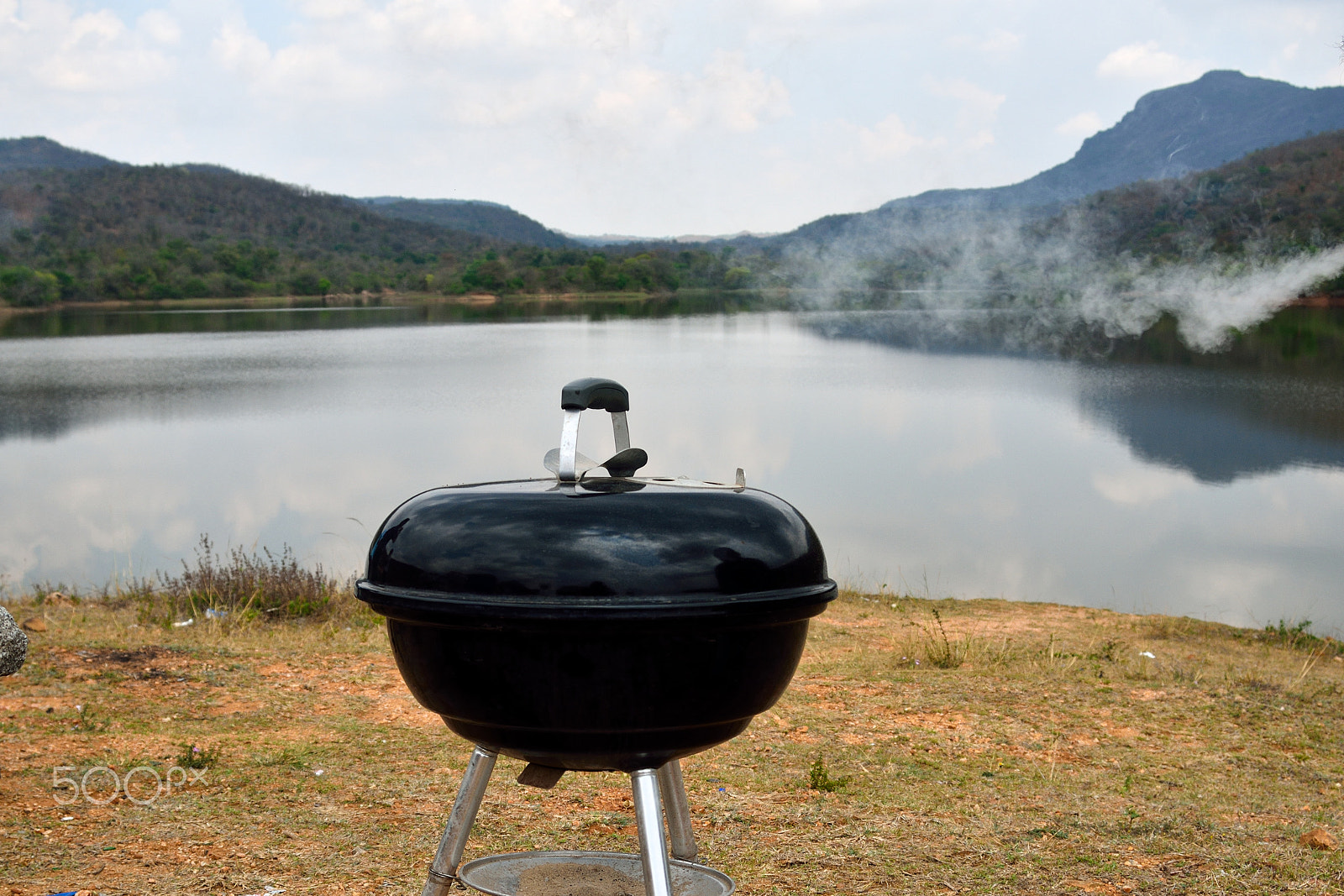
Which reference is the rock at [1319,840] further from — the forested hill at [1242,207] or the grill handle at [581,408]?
the forested hill at [1242,207]

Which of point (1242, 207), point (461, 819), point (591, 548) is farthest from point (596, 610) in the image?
point (1242, 207)

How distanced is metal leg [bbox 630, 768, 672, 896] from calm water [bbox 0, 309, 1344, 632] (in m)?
10.3

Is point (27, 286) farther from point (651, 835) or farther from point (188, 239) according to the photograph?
point (651, 835)

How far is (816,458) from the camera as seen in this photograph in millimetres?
20281

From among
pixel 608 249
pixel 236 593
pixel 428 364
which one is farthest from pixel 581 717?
pixel 608 249

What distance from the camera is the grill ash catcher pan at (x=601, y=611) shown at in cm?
211

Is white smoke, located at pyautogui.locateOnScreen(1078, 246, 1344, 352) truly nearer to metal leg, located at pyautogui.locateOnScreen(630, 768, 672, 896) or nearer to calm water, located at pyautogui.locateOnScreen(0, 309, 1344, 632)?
calm water, located at pyautogui.locateOnScreen(0, 309, 1344, 632)

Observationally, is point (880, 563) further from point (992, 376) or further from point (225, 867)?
point (992, 376)

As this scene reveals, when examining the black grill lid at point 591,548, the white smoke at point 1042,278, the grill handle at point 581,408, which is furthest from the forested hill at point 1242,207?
the black grill lid at point 591,548

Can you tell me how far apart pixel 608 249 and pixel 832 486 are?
76.7m

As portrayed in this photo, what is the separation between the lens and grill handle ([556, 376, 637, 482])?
242 centimetres

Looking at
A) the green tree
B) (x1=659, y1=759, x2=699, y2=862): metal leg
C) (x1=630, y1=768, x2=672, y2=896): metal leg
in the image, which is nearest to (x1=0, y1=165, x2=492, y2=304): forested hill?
the green tree

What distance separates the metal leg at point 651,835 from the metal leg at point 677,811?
47cm

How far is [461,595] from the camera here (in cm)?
217
